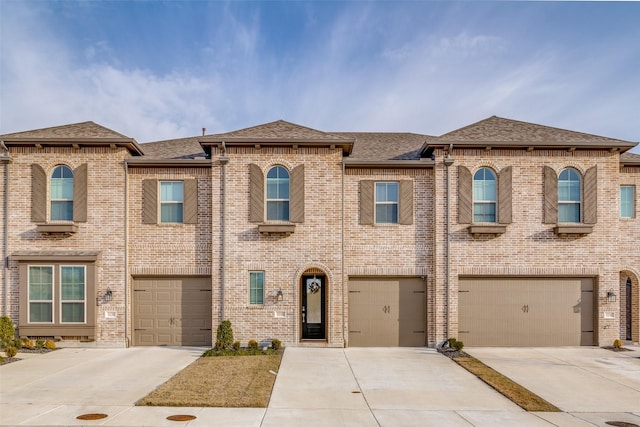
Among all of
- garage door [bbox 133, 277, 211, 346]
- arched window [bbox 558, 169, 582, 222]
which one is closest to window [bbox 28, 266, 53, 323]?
garage door [bbox 133, 277, 211, 346]

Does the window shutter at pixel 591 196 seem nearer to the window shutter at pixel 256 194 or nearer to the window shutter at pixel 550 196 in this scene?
the window shutter at pixel 550 196

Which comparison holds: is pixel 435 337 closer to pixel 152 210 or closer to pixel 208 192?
pixel 208 192

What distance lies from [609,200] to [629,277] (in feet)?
10.7

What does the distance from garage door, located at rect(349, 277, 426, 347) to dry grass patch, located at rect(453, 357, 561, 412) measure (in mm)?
2174

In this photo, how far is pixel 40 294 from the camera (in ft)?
47.7

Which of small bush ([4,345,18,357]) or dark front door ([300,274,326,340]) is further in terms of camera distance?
dark front door ([300,274,326,340])

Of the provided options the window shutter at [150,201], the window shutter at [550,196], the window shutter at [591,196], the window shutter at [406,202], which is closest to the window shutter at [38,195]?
the window shutter at [150,201]

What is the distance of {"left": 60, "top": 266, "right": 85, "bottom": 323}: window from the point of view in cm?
1452

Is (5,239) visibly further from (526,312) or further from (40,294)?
(526,312)

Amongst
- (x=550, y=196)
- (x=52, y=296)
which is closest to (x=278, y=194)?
(x=52, y=296)

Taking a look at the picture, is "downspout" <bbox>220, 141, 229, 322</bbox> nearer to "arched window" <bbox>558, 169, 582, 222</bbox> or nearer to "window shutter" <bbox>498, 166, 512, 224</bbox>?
"window shutter" <bbox>498, 166, 512, 224</bbox>

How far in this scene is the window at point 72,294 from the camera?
1452 cm

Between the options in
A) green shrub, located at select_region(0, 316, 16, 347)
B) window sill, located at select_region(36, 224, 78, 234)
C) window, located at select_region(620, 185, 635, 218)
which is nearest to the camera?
green shrub, located at select_region(0, 316, 16, 347)

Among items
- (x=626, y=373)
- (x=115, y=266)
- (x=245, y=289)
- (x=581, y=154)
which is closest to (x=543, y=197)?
(x=581, y=154)
